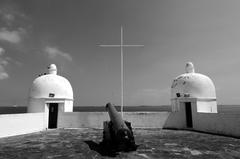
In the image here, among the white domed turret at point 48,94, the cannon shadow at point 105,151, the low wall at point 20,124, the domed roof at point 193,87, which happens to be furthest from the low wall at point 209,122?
the low wall at point 20,124

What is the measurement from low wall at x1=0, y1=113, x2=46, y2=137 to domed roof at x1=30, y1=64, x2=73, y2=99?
2.26 m

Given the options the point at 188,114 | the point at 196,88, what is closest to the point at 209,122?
the point at 188,114

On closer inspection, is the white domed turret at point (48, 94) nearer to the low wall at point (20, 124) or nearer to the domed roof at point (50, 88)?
the domed roof at point (50, 88)

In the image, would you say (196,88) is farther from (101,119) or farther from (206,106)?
(101,119)

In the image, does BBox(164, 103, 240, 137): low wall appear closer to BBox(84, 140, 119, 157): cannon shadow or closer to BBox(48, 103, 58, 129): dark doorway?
BBox(84, 140, 119, 157): cannon shadow

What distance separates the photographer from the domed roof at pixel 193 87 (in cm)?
1567

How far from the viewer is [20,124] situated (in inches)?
497

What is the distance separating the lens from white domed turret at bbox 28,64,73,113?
15699mm

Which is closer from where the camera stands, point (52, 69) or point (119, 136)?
point (119, 136)

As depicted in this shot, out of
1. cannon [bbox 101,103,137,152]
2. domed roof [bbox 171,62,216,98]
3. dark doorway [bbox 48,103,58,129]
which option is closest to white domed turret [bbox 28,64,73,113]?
dark doorway [bbox 48,103,58,129]

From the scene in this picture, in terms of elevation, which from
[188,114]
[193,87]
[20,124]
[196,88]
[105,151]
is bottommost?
[105,151]

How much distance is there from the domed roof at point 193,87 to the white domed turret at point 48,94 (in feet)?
36.6

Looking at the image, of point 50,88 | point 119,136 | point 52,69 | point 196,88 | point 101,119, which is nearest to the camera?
point 119,136

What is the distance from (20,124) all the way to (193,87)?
15455 millimetres
